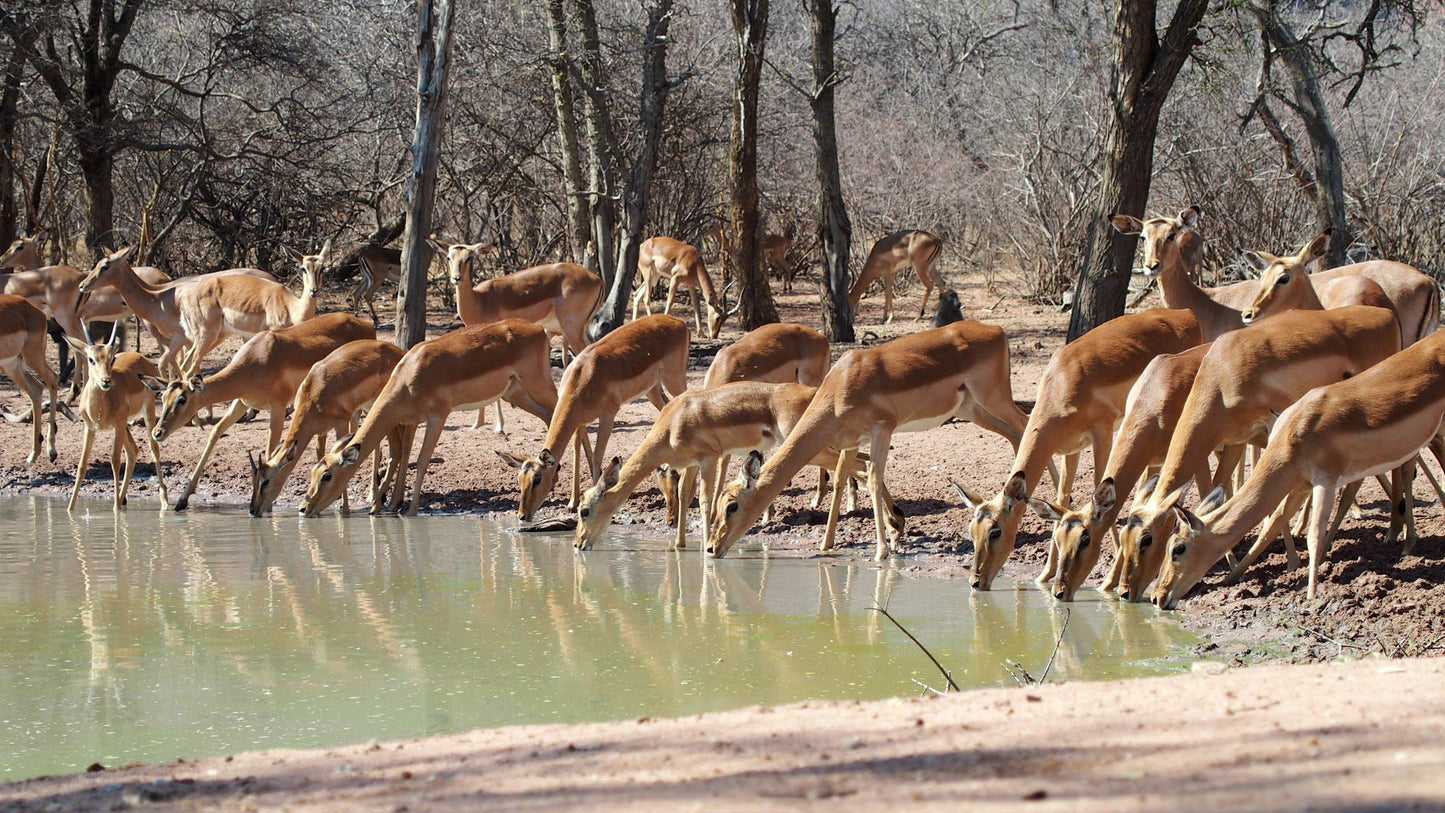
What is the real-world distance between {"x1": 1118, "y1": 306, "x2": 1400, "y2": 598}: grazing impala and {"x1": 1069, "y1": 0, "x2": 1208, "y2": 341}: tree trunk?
187 inches

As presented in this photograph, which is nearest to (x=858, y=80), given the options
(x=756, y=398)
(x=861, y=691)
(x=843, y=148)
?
(x=843, y=148)

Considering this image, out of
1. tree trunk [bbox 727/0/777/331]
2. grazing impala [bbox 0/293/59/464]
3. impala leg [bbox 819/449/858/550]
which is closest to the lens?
impala leg [bbox 819/449/858/550]

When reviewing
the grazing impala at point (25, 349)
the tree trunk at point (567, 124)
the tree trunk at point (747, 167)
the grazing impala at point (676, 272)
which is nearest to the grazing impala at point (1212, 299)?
the tree trunk at point (747, 167)

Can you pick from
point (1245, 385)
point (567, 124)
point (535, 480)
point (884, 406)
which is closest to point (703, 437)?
point (884, 406)

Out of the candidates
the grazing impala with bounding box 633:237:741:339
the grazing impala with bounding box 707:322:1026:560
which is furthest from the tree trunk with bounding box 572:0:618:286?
the grazing impala with bounding box 707:322:1026:560

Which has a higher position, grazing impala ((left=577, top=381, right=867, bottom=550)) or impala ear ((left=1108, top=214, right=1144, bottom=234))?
impala ear ((left=1108, top=214, right=1144, bottom=234))

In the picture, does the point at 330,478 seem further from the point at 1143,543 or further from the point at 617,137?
the point at 617,137

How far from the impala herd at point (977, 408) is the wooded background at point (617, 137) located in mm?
4089

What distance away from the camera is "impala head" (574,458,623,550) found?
9.05 metres

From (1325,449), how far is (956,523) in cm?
300

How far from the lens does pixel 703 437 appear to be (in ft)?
29.6

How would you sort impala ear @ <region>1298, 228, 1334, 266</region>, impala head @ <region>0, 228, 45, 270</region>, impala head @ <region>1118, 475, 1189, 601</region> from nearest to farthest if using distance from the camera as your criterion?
impala head @ <region>1118, 475, 1189, 601</region> → impala ear @ <region>1298, 228, 1334, 266</region> → impala head @ <region>0, 228, 45, 270</region>

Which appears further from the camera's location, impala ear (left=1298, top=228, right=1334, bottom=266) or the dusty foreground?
impala ear (left=1298, top=228, right=1334, bottom=266)

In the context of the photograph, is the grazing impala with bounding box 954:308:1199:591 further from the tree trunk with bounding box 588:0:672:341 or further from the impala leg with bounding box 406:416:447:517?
the tree trunk with bounding box 588:0:672:341
